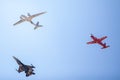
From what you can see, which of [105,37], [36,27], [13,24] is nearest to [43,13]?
[36,27]

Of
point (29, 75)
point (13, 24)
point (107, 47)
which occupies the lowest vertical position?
point (29, 75)

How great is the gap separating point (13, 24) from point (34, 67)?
818 cm

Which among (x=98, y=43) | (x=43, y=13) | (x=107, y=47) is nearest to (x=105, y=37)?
(x=107, y=47)

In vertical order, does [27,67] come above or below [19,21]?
below

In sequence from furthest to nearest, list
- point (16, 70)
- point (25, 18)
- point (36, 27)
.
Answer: point (25, 18) → point (36, 27) → point (16, 70)

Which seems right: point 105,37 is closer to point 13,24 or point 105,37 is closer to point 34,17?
point 34,17

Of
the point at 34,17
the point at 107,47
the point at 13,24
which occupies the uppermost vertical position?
the point at 34,17

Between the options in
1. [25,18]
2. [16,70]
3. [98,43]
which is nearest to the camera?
[16,70]

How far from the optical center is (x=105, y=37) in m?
34.6

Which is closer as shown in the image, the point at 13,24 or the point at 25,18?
the point at 13,24

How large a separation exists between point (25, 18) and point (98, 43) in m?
15.4

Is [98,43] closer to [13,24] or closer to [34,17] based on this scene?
[34,17]

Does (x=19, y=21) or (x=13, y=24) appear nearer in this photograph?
(x=13, y=24)

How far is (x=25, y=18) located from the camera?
123ft
